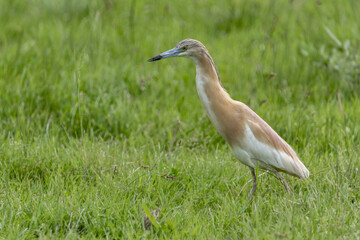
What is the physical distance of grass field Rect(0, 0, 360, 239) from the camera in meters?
3.92

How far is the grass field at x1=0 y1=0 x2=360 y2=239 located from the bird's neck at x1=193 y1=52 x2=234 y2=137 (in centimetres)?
58

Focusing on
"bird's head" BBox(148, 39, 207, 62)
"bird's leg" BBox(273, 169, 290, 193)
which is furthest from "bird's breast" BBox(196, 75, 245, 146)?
"bird's leg" BBox(273, 169, 290, 193)

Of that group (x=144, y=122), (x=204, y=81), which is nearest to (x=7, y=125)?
(x=144, y=122)

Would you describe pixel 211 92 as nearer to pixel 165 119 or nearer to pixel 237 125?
pixel 237 125

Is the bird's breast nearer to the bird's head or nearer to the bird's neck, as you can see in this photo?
the bird's neck

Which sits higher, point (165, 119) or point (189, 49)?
point (189, 49)

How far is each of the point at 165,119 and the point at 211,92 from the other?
5.16 ft

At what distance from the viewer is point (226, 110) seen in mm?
4223

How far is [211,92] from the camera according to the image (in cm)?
421

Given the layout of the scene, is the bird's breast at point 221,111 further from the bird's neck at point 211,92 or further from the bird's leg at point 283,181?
the bird's leg at point 283,181

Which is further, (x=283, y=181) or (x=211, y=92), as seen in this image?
(x=283, y=181)

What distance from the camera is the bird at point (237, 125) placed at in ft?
13.9

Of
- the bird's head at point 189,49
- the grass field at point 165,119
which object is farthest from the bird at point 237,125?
the grass field at point 165,119

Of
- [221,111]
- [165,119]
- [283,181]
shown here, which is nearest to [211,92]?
[221,111]
